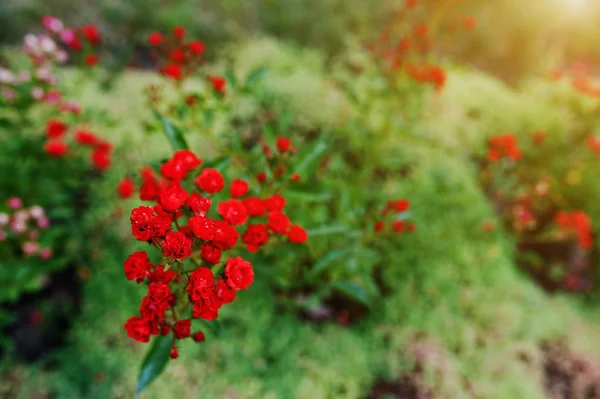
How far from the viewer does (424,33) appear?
123 inches

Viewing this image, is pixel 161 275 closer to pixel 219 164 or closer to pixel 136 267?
pixel 136 267

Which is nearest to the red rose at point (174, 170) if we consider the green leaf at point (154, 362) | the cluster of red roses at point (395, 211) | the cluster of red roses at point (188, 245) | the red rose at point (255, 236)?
the cluster of red roses at point (188, 245)

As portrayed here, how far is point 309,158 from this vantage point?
2.00 metres

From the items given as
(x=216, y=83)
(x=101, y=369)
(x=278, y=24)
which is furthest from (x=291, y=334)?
(x=278, y=24)

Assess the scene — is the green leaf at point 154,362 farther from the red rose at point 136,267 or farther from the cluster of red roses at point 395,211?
the cluster of red roses at point 395,211

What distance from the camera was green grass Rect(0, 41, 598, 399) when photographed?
7.98 feet

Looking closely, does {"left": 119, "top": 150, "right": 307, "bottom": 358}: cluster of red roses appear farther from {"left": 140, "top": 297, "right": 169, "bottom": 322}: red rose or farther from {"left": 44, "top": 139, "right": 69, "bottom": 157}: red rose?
{"left": 44, "top": 139, "right": 69, "bottom": 157}: red rose

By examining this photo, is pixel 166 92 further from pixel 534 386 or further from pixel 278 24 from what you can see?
pixel 534 386

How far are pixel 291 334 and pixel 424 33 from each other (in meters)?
2.36

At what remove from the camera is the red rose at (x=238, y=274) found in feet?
3.88

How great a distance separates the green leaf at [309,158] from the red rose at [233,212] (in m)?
0.63

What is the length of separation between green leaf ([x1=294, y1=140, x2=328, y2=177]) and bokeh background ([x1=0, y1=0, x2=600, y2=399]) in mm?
726

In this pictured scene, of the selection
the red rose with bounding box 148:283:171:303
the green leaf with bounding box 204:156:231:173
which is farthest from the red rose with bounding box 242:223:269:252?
the green leaf with bounding box 204:156:231:173

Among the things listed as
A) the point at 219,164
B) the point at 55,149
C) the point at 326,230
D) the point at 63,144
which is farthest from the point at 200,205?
the point at 63,144
